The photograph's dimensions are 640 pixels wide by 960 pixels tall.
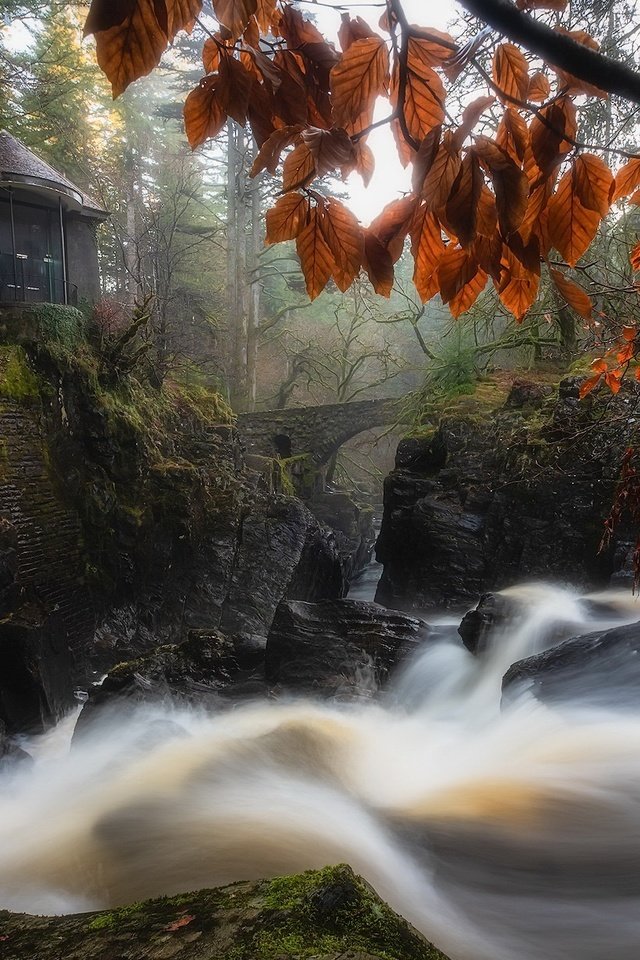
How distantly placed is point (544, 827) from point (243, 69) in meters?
3.61

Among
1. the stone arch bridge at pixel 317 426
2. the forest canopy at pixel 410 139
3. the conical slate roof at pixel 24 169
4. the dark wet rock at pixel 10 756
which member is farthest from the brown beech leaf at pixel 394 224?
the stone arch bridge at pixel 317 426

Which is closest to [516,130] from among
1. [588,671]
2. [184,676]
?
[588,671]

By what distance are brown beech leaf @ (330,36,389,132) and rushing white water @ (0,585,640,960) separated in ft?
9.08

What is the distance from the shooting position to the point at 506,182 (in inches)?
32.0

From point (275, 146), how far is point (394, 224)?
0.23 meters

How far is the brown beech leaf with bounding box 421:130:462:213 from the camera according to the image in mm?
821

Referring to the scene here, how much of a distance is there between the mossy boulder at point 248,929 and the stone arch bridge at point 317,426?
17958 mm

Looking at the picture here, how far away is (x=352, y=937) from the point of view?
1403 mm

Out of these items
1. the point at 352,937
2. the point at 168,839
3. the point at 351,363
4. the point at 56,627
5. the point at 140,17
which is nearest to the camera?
the point at 140,17

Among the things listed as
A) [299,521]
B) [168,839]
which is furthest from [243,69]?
[299,521]

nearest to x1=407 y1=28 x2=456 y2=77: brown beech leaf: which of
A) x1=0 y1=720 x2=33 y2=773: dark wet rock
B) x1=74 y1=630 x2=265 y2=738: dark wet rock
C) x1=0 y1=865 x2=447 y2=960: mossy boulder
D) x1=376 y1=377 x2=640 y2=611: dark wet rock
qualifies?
x1=0 y1=865 x2=447 y2=960: mossy boulder

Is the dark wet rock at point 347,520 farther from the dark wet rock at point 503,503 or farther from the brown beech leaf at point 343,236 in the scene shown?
the brown beech leaf at point 343,236

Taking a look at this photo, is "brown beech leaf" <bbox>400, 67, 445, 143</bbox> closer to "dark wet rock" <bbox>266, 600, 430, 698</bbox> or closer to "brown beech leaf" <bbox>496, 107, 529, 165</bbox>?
"brown beech leaf" <bbox>496, 107, 529, 165</bbox>

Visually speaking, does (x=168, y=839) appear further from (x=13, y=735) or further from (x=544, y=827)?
(x=13, y=735)
